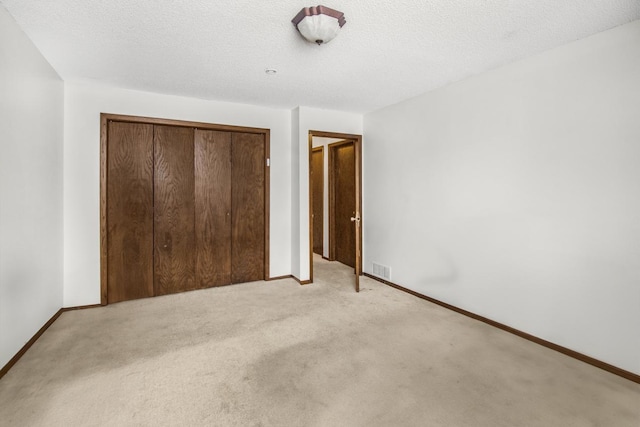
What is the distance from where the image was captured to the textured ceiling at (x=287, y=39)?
6.57 feet

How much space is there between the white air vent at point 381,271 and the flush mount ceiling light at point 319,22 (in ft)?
10.0

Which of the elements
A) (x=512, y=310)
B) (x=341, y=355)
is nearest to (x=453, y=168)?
(x=512, y=310)

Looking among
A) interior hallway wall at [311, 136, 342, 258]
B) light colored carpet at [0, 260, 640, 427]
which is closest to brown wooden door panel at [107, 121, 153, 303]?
light colored carpet at [0, 260, 640, 427]

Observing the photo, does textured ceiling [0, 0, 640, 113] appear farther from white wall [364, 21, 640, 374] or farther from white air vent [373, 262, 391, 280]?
white air vent [373, 262, 391, 280]

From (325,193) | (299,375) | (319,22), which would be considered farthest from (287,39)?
(325,193)

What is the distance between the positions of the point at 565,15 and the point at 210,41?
249cm

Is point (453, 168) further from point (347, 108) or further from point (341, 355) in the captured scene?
point (341, 355)

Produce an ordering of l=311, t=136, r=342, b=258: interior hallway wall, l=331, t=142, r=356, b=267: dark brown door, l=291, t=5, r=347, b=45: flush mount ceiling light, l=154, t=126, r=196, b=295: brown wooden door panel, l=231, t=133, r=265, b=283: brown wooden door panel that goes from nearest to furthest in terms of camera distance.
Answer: l=291, t=5, r=347, b=45: flush mount ceiling light, l=154, t=126, r=196, b=295: brown wooden door panel, l=231, t=133, r=265, b=283: brown wooden door panel, l=331, t=142, r=356, b=267: dark brown door, l=311, t=136, r=342, b=258: interior hallway wall

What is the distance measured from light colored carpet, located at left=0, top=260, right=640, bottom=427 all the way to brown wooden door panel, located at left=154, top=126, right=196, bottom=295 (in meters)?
0.63

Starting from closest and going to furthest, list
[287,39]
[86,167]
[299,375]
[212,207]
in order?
[299,375] → [287,39] → [86,167] → [212,207]

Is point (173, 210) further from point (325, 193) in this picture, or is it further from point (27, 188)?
point (325, 193)

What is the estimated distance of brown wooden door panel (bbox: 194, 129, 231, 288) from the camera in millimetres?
3984

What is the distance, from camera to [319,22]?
2014mm

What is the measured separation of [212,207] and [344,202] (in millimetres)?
2228
